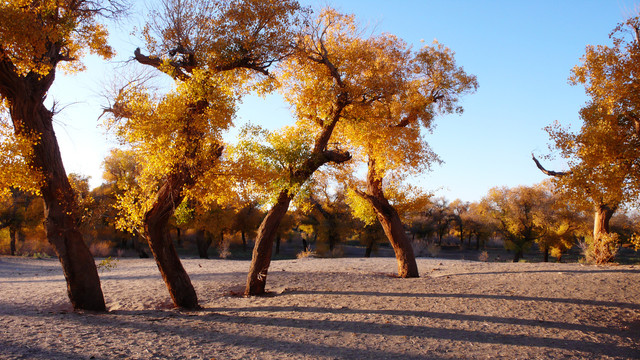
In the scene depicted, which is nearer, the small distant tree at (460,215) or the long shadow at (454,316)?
the long shadow at (454,316)

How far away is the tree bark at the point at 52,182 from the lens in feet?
26.4

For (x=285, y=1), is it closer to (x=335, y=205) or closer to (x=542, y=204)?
(x=335, y=205)

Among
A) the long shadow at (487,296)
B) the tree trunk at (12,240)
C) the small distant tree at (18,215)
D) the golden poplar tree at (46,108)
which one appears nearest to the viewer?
the golden poplar tree at (46,108)

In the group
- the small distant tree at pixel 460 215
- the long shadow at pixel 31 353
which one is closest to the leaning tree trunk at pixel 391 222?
the long shadow at pixel 31 353

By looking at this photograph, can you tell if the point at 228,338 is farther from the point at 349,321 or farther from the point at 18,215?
the point at 18,215

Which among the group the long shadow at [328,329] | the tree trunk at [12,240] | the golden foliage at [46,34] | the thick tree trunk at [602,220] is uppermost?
the golden foliage at [46,34]

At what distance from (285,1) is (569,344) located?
9.05 m

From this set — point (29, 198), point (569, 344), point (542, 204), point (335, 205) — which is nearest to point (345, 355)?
point (569, 344)

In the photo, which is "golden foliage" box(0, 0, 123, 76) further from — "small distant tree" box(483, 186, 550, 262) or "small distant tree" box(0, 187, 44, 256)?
"small distant tree" box(483, 186, 550, 262)

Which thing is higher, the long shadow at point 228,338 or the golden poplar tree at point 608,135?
the golden poplar tree at point 608,135

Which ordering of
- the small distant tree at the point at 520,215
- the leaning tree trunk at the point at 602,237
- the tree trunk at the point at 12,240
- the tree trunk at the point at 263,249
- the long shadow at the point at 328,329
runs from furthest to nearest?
the small distant tree at the point at 520,215
the tree trunk at the point at 12,240
the leaning tree trunk at the point at 602,237
the tree trunk at the point at 263,249
the long shadow at the point at 328,329

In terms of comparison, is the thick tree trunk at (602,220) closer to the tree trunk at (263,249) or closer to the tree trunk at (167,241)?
the tree trunk at (263,249)

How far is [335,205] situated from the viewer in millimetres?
36188

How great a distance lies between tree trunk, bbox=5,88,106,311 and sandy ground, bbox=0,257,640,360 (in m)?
0.67
